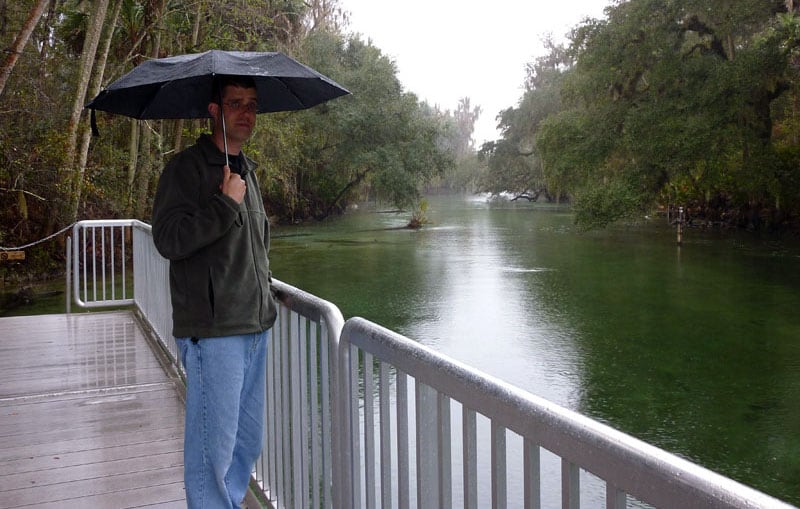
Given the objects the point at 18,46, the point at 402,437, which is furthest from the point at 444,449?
the point at 18,46

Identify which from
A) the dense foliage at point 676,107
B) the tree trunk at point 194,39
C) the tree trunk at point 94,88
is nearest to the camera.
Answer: the tree trunk at point 94,88

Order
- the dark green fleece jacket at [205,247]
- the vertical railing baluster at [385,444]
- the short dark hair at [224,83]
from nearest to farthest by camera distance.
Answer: the vertical railing baluster at [385,444] → the dark green fleece jacket at [205,247] → the short dark hair at [224,83]

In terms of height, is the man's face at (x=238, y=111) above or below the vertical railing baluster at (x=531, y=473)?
above

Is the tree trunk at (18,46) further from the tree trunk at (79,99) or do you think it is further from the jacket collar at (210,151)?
the jacket collar at (210,151)

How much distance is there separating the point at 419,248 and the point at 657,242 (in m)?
6.69

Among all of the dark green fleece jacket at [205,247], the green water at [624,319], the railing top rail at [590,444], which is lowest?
the green water at [624,319]

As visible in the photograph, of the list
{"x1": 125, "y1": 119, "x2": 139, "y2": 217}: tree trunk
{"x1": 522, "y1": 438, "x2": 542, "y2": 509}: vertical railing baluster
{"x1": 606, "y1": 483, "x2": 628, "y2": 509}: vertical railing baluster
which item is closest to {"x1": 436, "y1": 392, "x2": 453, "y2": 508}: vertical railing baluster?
{"x1": 522, "y1": 438, "x2": 542, "y2": 509}: vertical railing baluster

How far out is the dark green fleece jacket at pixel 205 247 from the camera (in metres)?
2.11

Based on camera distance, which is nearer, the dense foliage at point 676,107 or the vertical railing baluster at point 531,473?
the vertical railing baluster at point 531,473

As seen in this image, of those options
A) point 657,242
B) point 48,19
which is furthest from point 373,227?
point 48,19

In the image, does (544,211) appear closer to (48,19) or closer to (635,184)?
(635,184)

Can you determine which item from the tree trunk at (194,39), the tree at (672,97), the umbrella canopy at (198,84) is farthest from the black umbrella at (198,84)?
the tree at (672,97)

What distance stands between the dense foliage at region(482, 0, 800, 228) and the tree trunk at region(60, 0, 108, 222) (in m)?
12.5

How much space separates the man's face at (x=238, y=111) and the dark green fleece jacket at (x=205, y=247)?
0.07 meters
